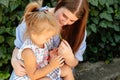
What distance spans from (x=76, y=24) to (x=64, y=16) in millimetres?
222

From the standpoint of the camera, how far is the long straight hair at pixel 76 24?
311 centimetres

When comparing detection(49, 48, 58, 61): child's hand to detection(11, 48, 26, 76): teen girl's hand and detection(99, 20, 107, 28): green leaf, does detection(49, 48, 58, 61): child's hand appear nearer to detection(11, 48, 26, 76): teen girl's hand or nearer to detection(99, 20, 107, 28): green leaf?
detection(11, 48, 26, 76): teen girl's hand

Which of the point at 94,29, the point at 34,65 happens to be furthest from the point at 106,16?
the point at 34,65

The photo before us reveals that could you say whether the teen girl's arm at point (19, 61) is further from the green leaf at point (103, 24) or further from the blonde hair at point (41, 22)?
the green leaf at point (103, 24)

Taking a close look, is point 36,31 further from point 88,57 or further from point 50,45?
point 88,57

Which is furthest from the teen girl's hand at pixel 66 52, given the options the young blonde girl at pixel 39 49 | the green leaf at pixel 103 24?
the green leaf at pixel 103 24

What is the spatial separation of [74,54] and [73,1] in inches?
22.6

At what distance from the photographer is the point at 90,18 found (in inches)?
167

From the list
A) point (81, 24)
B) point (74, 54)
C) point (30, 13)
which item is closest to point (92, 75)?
point (74, 54)

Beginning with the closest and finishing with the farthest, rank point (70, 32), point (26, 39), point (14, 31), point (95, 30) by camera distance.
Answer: point (26, 39) → point (70, 32) → point (14, 31) → point (95, 30)

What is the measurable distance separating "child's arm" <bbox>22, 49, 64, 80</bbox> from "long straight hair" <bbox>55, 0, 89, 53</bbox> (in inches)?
9.2

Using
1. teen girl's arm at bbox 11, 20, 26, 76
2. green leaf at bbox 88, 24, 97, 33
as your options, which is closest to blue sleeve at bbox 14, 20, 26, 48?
teen girl's arm at bbox 11, 20, 26, 76

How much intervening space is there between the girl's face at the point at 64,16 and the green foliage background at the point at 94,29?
0.66 m

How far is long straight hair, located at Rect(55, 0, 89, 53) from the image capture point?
3107 millimetres
